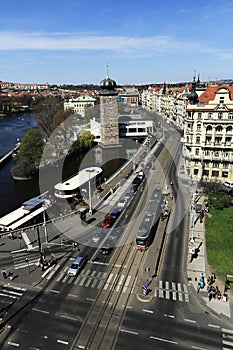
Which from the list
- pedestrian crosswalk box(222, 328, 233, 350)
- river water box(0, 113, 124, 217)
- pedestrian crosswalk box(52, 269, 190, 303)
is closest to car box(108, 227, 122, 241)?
pedestrian crosswalk box(52, 269, 190, 303)

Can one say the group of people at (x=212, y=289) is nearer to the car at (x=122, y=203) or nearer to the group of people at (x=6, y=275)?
the group of people at (x=6, y=275)

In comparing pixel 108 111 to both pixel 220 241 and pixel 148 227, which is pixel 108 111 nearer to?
pixel 148 227

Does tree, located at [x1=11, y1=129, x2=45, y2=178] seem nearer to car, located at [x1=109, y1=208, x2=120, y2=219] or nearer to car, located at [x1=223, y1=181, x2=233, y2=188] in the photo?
car, located at [x1=109, y1=208, x2=120, y2=219]

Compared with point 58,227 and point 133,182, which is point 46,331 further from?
point 133,182

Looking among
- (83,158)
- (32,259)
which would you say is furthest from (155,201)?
(83,158)

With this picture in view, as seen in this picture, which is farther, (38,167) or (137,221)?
(38,167)

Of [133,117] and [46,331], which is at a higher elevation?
[133,117]

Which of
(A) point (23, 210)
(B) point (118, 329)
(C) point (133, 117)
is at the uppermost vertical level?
(C) point (133, 117)
